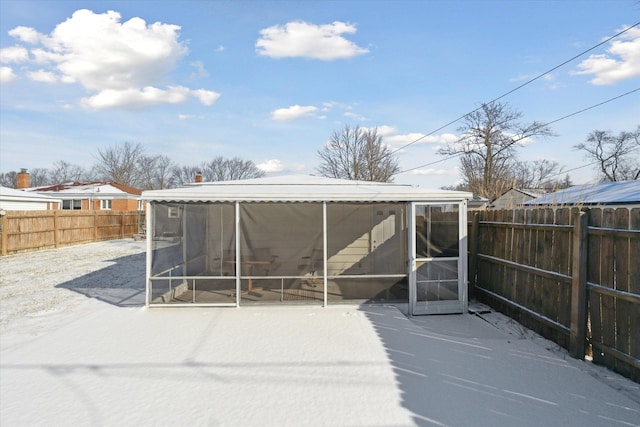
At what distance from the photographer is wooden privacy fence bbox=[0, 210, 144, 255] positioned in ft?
48.5

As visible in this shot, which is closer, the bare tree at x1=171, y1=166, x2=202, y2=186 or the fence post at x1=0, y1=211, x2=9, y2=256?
the fence post at x1=0, y1=211, x2=9, y2=256

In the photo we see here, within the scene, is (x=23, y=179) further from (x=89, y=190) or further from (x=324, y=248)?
(x=324, y=248)

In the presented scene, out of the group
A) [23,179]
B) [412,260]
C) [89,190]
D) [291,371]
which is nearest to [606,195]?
[412,260]

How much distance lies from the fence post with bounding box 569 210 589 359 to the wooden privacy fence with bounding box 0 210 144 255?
1777 centimetres

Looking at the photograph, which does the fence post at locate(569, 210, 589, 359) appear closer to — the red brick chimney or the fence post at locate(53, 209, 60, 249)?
the fence post at locate(53, 209, 60, 249)

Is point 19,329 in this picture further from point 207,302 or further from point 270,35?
point 270,35

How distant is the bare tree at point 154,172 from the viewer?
161ft

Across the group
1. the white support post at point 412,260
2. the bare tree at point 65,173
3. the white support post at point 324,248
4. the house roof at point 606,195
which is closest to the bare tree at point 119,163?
the bare tree at point 65,173

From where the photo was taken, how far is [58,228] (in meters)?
17.4

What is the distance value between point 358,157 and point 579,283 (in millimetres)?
29215

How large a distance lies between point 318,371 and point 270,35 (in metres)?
11.7

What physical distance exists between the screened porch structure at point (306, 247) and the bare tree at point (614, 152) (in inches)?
1361

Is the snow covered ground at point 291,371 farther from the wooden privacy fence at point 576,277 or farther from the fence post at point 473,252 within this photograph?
the fence post at point 473,252

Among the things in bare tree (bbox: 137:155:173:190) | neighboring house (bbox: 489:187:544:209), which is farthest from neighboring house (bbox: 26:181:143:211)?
neighboring house (bbox: 489:187:544:209)
